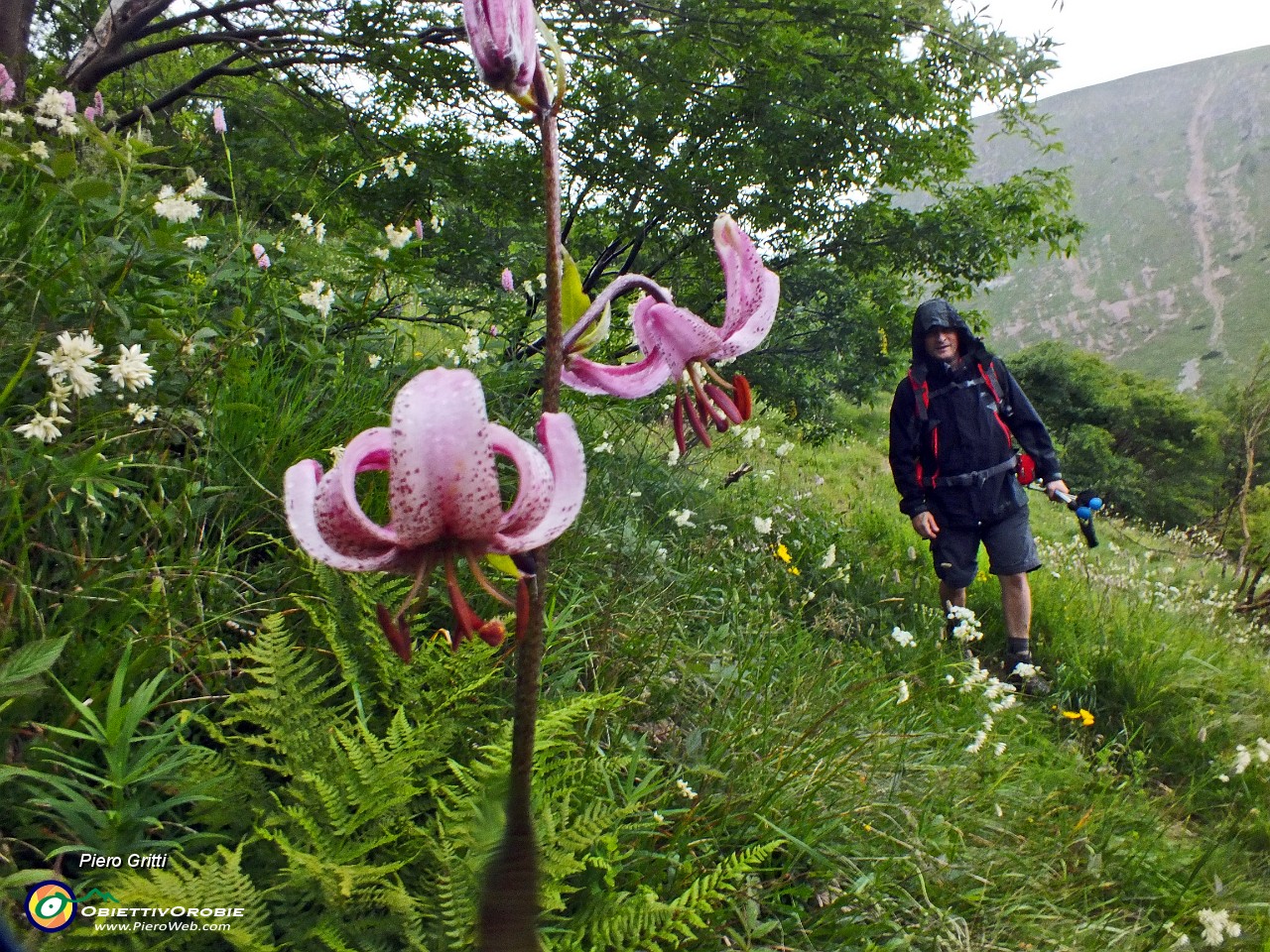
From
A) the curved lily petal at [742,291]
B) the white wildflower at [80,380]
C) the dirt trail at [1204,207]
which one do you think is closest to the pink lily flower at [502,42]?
the curved lily petal at [742,291]

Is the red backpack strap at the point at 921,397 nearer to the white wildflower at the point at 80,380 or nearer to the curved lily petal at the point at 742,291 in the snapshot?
the curved lily petal at the point at 742,291

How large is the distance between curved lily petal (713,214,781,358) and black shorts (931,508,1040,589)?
309cm

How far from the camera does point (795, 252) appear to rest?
5316mm

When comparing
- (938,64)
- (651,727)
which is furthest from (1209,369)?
(651,727)

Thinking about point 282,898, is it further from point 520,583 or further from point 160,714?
point 520,583

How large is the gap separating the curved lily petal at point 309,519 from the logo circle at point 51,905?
0.75 metres

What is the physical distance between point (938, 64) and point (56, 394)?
532 centimetres

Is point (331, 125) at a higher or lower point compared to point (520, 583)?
higher

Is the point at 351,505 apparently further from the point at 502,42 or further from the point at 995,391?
the point at 995,391

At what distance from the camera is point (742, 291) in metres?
0.77

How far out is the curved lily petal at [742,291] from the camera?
0.75 m

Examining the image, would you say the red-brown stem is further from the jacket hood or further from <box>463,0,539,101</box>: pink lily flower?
the jacket hood

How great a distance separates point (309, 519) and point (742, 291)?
0.47 meters

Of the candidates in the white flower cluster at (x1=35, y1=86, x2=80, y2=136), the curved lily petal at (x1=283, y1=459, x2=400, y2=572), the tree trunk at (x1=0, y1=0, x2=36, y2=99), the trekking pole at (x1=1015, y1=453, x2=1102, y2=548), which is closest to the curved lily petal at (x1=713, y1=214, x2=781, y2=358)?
the curved lily petal at (x1=283, y1=459, x2=400, y2=572)
